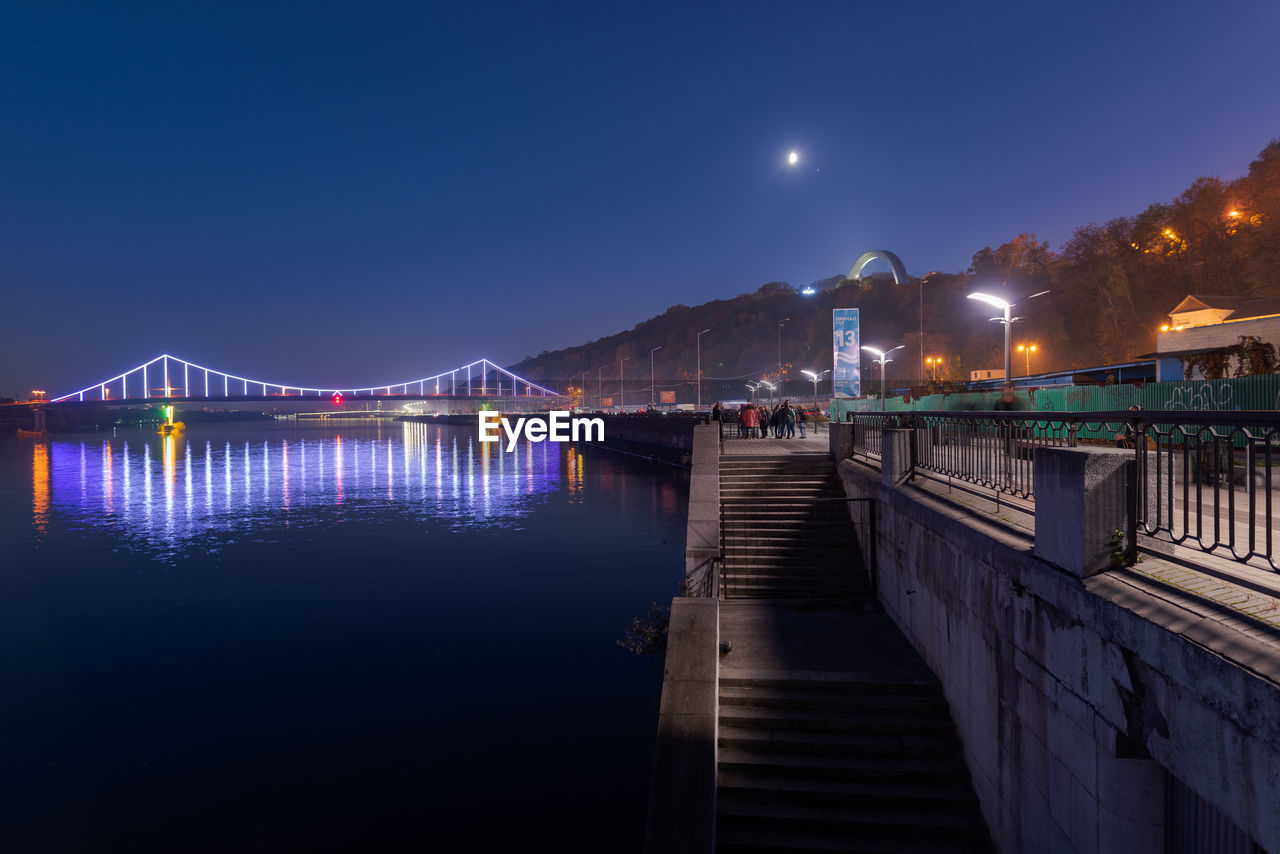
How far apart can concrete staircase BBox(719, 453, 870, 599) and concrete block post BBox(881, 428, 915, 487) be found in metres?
2.49

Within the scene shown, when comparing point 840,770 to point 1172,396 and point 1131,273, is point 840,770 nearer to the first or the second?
point 1172,396

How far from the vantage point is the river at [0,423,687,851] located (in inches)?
434

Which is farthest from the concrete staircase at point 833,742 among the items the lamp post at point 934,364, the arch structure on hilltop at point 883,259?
the arch structure on hilltop at point 883,259

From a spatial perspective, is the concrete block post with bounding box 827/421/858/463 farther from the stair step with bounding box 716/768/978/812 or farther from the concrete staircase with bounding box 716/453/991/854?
the stair step with bounding box 716/768/978/812

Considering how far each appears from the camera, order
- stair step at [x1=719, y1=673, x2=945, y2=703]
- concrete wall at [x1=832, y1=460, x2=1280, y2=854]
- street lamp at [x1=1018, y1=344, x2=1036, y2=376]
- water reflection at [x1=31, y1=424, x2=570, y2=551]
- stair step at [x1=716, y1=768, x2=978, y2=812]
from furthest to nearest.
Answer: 1. street lamp at [x1=1018, y1=344, x2=1036, y2=376]
2. water reflection at [x1=31, y1=424, x2=570, y2=551]
3. stair step at [x1=719, y1=673, x2=945, y2=703]
4. stair step at [x1=716, y1=768, x2=978, y2=812]
5. concrete wall at [x1=832, y1=460, x2=1280, y2=854]

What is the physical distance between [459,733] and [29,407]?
590ft

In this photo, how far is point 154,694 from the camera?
15.6 metres

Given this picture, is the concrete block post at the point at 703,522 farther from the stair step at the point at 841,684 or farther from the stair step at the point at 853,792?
the stair step at the point at 853,792

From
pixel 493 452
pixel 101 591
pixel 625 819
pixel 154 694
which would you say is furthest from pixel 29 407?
pixel 625 819

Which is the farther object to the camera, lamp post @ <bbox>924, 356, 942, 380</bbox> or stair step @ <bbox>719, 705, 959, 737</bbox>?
lamp post @ <bbox>924, 356, 942, 380</bbox>

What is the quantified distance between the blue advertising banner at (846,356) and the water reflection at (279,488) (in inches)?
760

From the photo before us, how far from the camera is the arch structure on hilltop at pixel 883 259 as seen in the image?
14441 cm

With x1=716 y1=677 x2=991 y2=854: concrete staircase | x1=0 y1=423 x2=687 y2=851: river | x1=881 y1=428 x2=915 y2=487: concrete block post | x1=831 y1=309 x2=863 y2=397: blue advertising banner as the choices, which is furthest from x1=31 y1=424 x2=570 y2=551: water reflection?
x1=716 y1=677 x2=991 y2=854: concrete staircase

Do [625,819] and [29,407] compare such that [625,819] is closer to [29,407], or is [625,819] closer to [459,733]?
[459,733]
